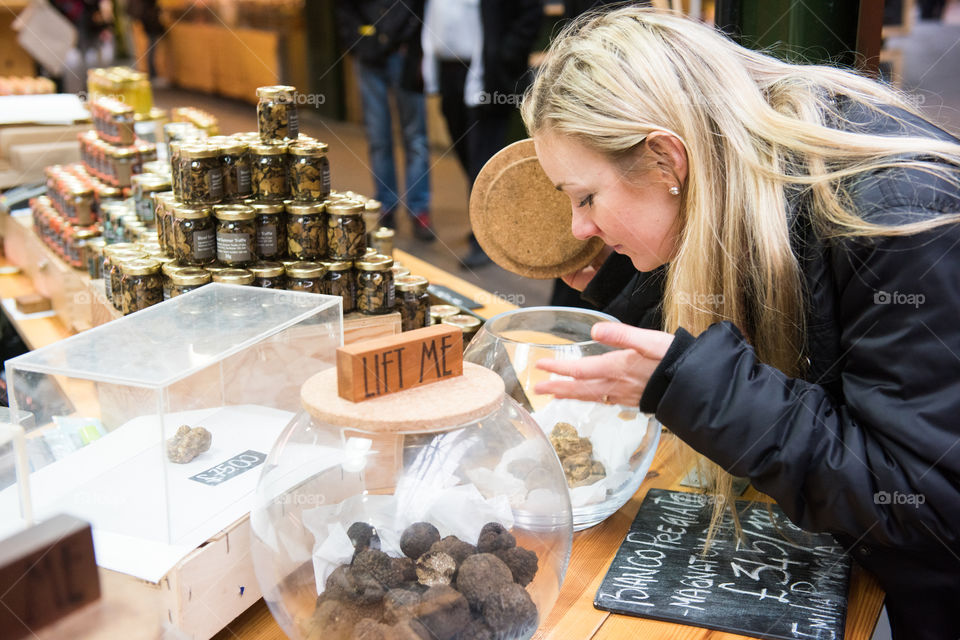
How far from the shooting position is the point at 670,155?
50.1 inches

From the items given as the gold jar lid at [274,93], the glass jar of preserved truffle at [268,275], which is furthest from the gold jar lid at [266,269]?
the gold jar lid at [274,93]

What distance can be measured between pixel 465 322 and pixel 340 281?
0.96ft

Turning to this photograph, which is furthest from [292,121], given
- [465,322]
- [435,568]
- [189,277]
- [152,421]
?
[435,568]

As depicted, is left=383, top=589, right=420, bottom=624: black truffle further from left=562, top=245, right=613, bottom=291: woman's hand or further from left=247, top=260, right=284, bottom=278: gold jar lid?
left=562, top=245, right=613, bottom=291: woman's hand

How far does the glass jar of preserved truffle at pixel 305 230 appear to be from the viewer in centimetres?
182

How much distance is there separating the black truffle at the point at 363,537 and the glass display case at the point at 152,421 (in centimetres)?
22

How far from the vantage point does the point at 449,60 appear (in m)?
4.73

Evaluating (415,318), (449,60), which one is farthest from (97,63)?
(415,318)

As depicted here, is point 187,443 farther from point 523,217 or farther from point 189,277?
point 523,217

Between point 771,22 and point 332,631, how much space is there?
1.87 m

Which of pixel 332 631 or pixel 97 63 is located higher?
pixel 97 63

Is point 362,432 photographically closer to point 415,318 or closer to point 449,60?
point 415,318

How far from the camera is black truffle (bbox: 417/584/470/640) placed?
3.03 feet

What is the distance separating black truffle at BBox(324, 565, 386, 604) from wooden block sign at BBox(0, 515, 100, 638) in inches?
9.8
